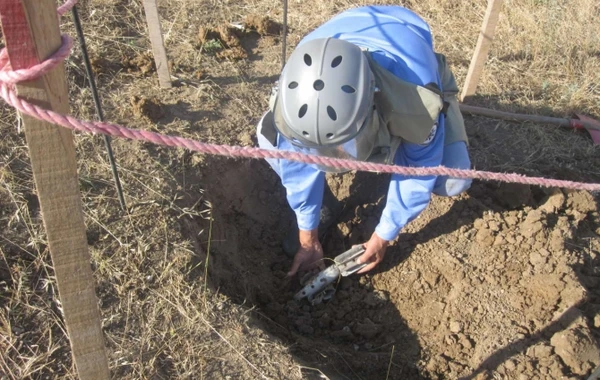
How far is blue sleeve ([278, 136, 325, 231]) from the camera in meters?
2.79

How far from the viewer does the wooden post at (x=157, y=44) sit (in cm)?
309

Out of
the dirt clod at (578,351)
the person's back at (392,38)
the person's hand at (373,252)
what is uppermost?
the person's back at (392,38)

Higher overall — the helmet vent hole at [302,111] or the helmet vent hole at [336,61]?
the helmet vent hole at [336,61]

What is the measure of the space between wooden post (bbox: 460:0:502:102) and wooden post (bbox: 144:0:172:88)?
1900 millimetres

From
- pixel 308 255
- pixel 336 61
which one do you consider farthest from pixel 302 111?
pixel 308 255

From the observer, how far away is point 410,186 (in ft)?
8.92

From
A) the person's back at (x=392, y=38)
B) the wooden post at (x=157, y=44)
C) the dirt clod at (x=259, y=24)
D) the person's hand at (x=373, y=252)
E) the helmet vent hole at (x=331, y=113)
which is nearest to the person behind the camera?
the helmet vent hole at (x=331, y=113)

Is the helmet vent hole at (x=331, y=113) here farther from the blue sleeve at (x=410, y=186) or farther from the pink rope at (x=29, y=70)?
the pink rope at (x=29, y=70)

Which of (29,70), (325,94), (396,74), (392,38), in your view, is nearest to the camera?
(29,70)

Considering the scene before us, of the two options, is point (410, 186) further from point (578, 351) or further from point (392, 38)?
point (578, 351)

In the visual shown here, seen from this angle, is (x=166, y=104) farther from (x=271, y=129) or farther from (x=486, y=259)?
(x=486, y=259)

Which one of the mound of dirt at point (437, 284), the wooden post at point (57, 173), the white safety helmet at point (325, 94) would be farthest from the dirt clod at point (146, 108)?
the wooden post at point (57, 173)

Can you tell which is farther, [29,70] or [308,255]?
[308,255]

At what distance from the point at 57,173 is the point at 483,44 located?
2952 mm
